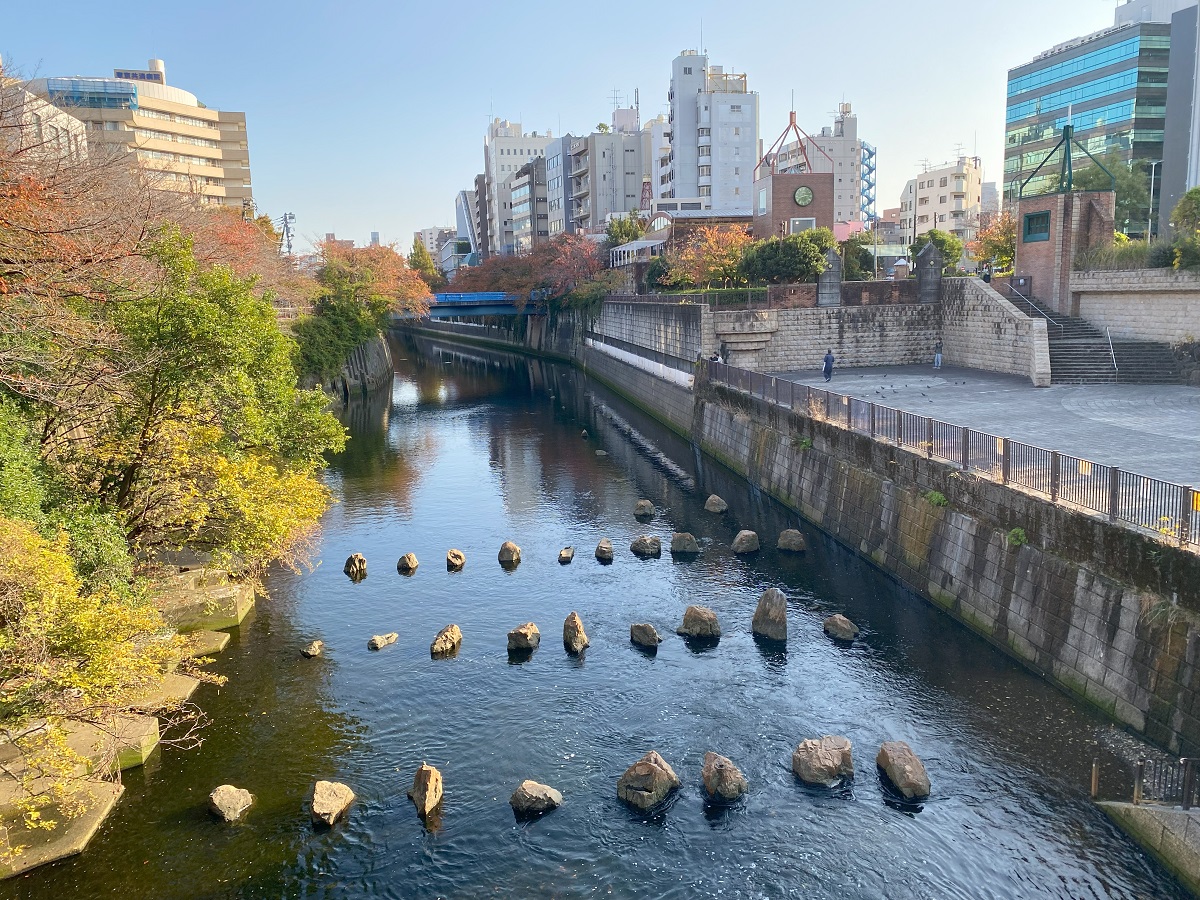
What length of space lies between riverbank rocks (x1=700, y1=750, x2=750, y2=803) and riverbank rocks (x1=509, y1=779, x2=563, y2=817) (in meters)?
2.43

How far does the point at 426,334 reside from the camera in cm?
13038

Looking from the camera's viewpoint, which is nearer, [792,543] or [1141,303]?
[792,543]

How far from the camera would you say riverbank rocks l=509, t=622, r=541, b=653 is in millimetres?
20109

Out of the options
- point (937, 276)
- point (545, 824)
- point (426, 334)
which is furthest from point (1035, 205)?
point (426, 334)

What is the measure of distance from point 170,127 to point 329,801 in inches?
3589

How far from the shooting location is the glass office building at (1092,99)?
7069cm

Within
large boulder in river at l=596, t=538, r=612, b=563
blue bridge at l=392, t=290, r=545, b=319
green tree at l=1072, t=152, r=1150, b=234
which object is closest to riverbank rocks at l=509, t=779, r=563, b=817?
large boulder in river at l=596, t=538, r=612, b=563

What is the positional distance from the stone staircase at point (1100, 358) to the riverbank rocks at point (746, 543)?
598 inches

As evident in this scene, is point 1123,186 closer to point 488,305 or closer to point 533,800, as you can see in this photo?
point 488,305

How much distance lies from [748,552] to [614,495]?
357 inches

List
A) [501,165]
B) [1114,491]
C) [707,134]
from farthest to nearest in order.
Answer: [501,165] < [707,134] < [1114,491]

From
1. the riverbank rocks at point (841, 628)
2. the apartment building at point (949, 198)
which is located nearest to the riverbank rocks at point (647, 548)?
the riverbank rocks at point (841, 628)

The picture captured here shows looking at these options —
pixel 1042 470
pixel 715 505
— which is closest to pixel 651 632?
pixel 1042 470

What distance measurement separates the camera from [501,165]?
15738cm
